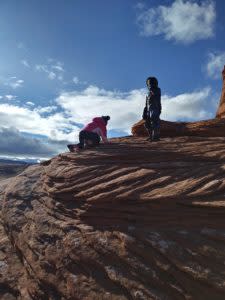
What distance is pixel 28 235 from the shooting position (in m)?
16.7

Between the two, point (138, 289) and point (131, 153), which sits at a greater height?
point (131, 153)

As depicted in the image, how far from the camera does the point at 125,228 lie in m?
13.3

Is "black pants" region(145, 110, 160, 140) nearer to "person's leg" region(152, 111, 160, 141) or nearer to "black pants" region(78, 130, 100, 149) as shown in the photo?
"person's leg" region(152, 111, 160, 141)

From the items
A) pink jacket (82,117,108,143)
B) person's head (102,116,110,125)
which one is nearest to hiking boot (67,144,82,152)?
pink jacket (82,117,108,143)

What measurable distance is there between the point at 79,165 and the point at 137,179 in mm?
3967

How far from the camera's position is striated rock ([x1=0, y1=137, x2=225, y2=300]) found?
37.4 ft

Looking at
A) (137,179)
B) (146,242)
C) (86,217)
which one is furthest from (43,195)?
(146,242)

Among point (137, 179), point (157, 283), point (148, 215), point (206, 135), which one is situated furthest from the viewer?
point (206, 135)

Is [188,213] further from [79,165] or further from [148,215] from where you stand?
[79,165]

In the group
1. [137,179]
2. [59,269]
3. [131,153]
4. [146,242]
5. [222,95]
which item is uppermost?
[222,95]

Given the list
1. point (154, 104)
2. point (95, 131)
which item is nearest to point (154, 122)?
point (154, 104)

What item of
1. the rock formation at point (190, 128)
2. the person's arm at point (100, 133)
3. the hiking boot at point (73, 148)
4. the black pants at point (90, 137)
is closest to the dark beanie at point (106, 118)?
the person's arm at point (100, 133)

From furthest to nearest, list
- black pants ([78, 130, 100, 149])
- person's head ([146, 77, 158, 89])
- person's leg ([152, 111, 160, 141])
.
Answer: black pants ([78, 130, 100, 149]) < person's leg ([152, 111, 160, 141]) < person's head ([146, 77, 158, 89])

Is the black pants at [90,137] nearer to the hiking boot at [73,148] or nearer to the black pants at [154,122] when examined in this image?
the hiking boot at [73,148]
